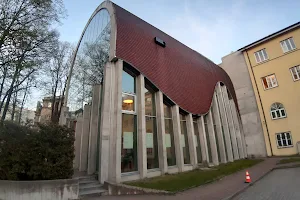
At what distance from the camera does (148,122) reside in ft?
43.4

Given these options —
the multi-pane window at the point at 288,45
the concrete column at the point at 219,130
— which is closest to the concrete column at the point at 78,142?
the concrete column at the point at 219,130

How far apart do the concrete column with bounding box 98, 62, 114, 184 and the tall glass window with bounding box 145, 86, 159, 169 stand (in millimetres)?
3153

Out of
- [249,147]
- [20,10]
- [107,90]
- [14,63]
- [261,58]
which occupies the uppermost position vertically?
Answer: [261,58]

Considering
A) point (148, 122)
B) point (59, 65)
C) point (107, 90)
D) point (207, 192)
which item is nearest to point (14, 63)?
point (107, 90)

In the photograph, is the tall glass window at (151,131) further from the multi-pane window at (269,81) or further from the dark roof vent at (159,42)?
the multi-pane window at (269,81)

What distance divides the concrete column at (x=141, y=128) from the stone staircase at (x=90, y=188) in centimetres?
277

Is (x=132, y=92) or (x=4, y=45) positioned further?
(x=132, y=92)

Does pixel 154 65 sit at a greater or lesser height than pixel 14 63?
greater

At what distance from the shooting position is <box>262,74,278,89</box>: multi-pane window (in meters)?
23.4

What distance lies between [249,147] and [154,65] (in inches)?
740

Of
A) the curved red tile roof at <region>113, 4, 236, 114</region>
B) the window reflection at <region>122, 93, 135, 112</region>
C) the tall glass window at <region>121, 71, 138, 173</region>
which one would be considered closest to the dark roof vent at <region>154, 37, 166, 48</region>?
the curved red tile roof at <region>113, 4, 236, 114</region>

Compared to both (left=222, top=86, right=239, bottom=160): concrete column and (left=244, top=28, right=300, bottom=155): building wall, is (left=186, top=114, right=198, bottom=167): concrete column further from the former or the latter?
(left=244, top=28, right=300, bottom=155): building wall

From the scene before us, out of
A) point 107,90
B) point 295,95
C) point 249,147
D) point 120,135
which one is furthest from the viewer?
point 249,147

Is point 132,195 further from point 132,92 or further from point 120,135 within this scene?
point 132,92
